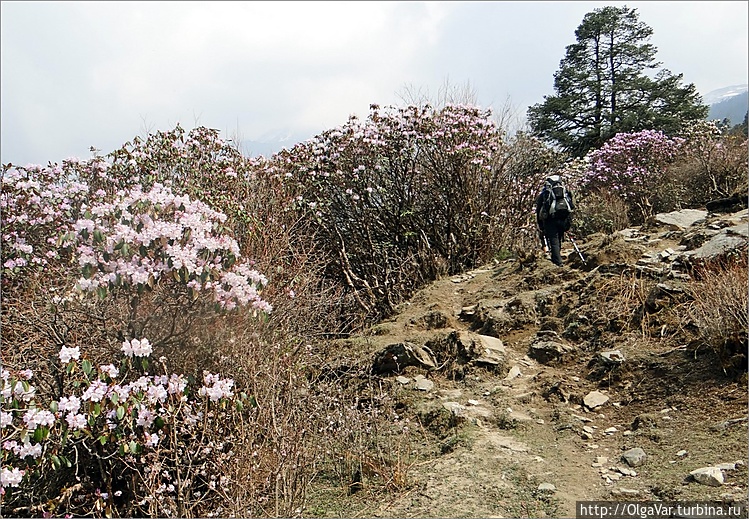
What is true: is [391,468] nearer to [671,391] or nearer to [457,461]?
[457,461]

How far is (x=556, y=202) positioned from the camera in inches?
282

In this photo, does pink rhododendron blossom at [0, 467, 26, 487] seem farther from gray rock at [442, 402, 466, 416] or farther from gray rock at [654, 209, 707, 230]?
gray rock at [654, 209, 707, 230]

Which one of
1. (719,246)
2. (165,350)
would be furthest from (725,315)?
(165,350)

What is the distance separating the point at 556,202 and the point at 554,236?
43 centimetres

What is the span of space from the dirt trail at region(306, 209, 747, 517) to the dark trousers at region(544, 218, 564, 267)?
2.19 feet

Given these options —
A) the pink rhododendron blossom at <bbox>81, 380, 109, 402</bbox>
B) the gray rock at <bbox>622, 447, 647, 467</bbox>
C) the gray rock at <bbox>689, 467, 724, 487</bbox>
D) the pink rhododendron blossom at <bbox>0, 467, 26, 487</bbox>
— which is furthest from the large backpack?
the pink rhododendron blossom at <bbox>0, 467, 26, 487</bbox>

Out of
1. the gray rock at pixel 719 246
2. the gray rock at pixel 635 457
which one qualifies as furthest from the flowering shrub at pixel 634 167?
the gray rock at pixel 635 457

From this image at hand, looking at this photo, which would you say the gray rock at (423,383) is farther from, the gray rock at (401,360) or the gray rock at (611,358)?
the gray rock at (611,358)

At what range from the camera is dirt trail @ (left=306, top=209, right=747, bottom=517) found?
126 inches

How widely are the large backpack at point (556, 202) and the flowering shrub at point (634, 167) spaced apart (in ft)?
10.6

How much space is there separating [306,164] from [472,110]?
8.70 ft

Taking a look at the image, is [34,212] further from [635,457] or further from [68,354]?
[635,457]

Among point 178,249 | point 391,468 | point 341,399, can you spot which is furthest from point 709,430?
point 178,249

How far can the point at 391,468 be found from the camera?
3.51m
